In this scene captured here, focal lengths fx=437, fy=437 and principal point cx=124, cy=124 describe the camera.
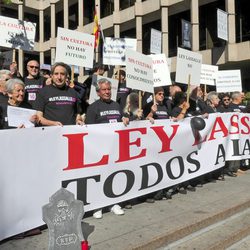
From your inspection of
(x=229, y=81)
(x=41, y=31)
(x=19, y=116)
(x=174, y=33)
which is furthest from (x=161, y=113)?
(x=41, y=31)

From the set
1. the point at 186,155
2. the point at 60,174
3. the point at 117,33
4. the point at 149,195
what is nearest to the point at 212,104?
the point at 186,155

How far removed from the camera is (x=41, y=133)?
454cm

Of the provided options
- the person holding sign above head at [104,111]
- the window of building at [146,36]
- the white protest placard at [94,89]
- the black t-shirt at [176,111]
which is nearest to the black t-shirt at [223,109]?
the black t-shirt at [176,111]

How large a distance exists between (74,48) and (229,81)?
15.0 ft

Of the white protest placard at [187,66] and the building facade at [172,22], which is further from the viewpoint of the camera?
the building facade at [172,22]

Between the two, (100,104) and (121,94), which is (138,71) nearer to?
(100,104)

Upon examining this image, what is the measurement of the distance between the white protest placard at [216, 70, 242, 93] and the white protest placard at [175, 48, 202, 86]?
2.67 metres

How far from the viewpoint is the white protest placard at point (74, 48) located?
6.51 meters

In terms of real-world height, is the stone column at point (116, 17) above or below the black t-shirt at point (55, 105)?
above

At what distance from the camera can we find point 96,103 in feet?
18.4

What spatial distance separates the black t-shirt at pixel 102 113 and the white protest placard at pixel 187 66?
1704 millimetres

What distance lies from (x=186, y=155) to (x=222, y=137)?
3.95 ft

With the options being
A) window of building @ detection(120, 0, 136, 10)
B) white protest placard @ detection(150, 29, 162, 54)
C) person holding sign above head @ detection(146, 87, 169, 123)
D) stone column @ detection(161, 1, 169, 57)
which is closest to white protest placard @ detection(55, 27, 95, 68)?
person holding sign above head @ detection(146, 87, 169, 123)

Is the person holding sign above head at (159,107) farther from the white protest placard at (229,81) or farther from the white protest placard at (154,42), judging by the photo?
the white protest placard at (154,42)
